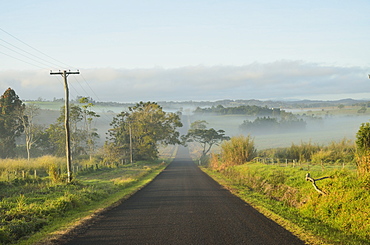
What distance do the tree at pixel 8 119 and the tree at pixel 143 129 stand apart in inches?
711

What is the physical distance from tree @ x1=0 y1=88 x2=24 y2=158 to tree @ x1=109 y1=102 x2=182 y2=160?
18064 mm

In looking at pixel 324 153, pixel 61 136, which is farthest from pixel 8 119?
pixel 324 153

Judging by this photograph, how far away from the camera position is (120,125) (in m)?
69.9

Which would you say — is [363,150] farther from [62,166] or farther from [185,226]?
[62,166]

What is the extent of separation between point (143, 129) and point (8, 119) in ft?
79.9

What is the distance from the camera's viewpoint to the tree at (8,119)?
55125 millimetres

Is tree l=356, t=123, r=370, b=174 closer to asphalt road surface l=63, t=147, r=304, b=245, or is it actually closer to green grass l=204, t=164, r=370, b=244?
green grass l=204, t=164, r=370, b=244

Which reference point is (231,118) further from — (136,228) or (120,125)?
(136,228)

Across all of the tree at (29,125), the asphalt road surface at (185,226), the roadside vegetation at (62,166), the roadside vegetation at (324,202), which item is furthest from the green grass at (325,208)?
the tree at (29,125)

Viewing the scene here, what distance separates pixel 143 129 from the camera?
6950 centimetres

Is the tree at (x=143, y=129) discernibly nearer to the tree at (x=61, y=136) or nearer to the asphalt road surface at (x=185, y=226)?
the tree at (x=61, y=136)

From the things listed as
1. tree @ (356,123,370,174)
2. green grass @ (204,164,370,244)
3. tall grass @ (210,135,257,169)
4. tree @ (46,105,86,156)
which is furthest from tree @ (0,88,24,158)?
tree @ (356,123,370,174)

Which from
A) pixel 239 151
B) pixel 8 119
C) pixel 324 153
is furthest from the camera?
pixel 8 119

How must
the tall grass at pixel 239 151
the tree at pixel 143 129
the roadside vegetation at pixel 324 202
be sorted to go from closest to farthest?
the roadside vegetation at pixel 324 202 < the tall grass at pixel 239 151 < the tree at pixel 143 129
